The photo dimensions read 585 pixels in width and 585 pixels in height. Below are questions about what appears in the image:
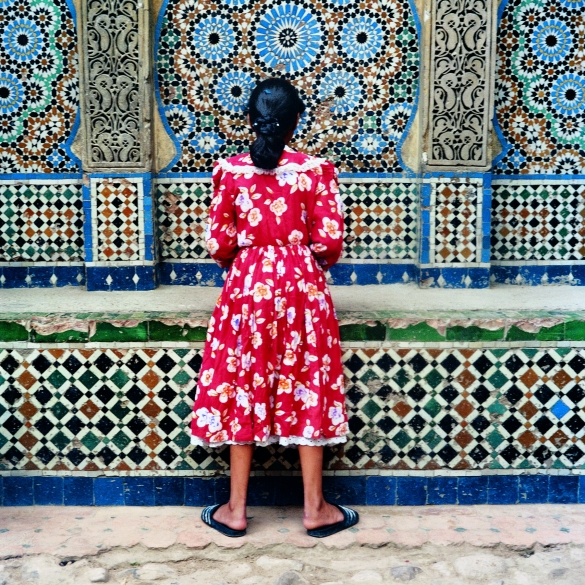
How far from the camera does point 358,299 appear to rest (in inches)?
155

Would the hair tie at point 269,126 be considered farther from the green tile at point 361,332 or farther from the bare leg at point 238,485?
the bare leg at point 238,485

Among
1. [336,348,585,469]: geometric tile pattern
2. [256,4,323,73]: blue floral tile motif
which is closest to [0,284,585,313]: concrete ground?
[336,348,585,469]: geometric tile pattern

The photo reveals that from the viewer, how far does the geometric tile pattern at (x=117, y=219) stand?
13.7 ft

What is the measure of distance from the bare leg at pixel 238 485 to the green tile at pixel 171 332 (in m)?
0.55

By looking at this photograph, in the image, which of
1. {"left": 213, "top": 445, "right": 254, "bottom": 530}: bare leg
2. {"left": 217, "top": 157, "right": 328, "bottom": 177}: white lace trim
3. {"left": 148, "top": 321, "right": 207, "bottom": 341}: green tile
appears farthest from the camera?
{"left": 148, "top": 321, "right": 207, "bottom": 341}: green tile

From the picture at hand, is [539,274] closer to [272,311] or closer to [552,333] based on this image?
[552,333]

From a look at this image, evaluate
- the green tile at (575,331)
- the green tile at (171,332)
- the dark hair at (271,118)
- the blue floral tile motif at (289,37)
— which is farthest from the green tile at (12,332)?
the green tile at (575,331)

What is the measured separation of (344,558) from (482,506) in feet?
2.55

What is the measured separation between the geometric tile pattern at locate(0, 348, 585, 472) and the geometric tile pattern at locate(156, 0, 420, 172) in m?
1.37

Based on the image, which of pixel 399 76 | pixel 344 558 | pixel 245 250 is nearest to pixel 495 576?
pixel 344 558

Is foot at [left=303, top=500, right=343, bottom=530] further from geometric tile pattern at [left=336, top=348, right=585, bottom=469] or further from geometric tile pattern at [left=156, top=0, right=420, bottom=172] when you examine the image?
geometric tile pattern at [left=156, top=0, right=420, bottom=172]

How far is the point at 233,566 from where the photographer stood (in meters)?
3.02

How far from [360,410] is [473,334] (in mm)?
589

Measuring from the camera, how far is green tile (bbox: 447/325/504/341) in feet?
11.4
